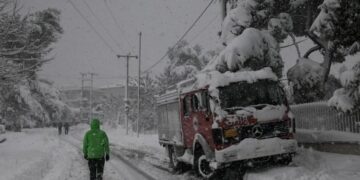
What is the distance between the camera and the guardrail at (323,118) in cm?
1252

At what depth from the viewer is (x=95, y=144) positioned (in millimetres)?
10398

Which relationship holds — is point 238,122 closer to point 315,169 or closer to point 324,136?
point 315,169

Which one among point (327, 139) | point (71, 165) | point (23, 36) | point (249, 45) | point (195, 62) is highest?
point (195, 62)

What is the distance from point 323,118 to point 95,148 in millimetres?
7947

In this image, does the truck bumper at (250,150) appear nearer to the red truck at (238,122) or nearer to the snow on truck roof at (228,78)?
the red truck at (238,122)

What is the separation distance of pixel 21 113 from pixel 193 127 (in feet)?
153

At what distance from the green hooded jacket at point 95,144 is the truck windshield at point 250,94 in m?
3.18

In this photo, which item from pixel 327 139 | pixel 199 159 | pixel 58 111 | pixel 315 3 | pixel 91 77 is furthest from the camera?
pixel 91 77

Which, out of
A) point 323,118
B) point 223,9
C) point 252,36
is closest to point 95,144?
point 252,36

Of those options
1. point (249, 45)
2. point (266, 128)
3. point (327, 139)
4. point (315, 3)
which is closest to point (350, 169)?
point (266, 128)

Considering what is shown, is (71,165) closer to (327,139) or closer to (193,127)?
(193,127)

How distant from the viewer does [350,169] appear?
9.92 meters

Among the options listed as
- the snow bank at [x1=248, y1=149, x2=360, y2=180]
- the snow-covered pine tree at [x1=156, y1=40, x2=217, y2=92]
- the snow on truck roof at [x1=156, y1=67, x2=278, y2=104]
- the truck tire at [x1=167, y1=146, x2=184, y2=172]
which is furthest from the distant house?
the snow on truck roof at [x1=156, y1=67, x2=278, y2=104]

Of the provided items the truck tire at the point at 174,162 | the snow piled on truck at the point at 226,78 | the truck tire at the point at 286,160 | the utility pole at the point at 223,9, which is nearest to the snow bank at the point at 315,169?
the truck tire at the point at 286,160
